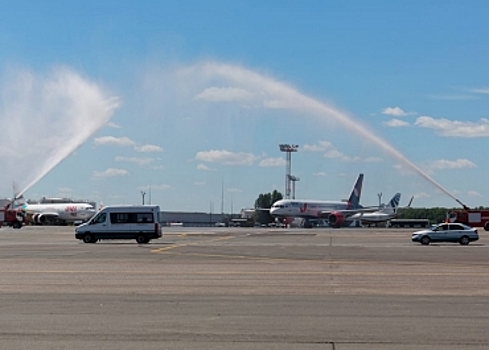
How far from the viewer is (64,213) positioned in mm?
130000

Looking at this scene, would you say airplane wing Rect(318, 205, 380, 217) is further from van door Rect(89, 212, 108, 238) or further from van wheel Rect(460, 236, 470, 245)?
van door Rect(89, 212, 108, 238)


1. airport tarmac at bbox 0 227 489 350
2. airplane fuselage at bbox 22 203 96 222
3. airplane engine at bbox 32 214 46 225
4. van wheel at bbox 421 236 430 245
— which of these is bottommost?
airport tarmac at bbox 0 227 489 350

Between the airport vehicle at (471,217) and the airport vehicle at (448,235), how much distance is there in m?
26.5

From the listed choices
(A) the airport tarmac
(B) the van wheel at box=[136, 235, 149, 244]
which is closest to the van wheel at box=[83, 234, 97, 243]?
(B) the van wheel at box=[136, 235, 149, 244]

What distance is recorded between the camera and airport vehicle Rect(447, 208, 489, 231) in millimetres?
74450

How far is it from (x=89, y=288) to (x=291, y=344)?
931 cm

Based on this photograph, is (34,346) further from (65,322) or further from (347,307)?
(347,307)

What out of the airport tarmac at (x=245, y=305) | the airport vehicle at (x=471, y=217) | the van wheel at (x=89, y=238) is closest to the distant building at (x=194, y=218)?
the airport vehicle at (x=471, y=217)

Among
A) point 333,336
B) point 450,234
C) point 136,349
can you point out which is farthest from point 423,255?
point 136,349

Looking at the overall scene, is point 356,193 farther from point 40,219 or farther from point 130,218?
point 130,218

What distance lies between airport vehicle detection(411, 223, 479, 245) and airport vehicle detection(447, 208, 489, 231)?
26479mm

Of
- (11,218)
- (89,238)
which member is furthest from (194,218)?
(89,238)

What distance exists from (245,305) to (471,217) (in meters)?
64.3

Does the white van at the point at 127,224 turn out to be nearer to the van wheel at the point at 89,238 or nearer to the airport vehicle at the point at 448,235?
the van wheel at the point at 89,238
